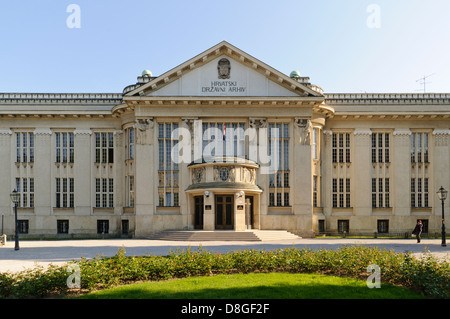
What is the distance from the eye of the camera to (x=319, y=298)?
12062 millimetres

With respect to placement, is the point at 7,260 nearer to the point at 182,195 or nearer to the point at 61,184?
the point at 182,195

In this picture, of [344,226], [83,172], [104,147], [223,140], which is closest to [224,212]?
[223,140]

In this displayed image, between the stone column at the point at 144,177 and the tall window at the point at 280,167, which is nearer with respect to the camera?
the stone column at the point at 144,177

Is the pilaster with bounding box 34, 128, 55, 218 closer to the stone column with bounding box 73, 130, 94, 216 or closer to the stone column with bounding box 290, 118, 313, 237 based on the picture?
the stone column with bounding box 73, 130, 94, 216

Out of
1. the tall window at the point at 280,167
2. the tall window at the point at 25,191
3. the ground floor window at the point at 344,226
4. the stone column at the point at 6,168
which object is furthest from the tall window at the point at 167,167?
the ground floor window at the point at 344,226

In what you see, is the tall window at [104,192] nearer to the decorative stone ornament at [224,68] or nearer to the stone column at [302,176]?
the decorative stone ornament at [224,68]

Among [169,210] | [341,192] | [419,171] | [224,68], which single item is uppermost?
[224,68]

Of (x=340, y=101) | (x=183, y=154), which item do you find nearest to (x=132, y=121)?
(x=183, y=154)

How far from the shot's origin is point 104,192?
143 ft

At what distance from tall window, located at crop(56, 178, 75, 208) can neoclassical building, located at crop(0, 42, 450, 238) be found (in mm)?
100

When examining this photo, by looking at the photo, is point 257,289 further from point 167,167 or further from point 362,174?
point 362,174

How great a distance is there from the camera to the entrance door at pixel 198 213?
1554 inches

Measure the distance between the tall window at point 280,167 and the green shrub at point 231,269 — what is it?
22.1 meters

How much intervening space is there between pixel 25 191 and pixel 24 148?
14.2 ft
